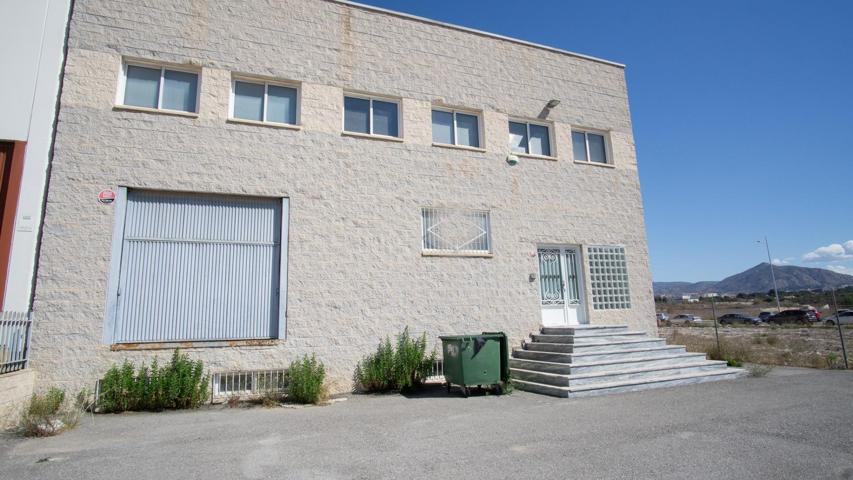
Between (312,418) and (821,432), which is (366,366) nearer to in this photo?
(312,418)

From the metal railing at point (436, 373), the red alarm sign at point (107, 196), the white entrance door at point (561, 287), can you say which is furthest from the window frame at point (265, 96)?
the white entrance door at point (561, 287)

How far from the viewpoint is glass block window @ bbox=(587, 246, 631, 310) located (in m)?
12.3

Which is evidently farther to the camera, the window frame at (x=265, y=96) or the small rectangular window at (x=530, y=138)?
the small rectangular window at (x=530, y=138)

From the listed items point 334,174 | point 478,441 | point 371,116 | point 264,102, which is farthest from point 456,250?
point 478,441

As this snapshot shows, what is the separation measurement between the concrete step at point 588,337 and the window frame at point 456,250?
227cm

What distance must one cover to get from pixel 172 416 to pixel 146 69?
6.94 meters

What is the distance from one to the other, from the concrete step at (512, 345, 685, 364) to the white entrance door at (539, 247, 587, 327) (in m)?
1.41

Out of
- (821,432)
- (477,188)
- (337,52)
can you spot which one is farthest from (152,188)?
(821,432)

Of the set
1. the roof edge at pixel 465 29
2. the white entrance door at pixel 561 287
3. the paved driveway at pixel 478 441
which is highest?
the roof edge at pixel 465 29

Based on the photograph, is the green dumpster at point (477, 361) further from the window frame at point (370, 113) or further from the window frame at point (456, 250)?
the window frame at point (370, 113)

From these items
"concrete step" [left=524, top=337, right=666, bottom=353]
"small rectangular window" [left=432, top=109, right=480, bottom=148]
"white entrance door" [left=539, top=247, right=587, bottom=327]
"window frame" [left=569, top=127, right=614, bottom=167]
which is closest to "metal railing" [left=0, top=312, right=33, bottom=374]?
"small rectangular window" [left=432, top=109, right=480, bottom=148]

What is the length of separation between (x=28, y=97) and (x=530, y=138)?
1092 centimetres

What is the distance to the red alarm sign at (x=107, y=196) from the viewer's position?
28.2ft

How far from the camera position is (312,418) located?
279 inches
